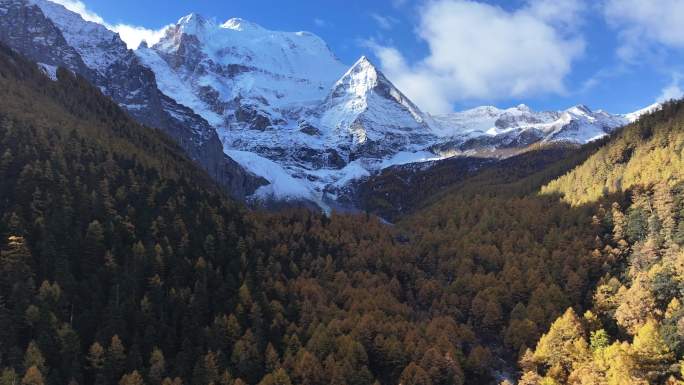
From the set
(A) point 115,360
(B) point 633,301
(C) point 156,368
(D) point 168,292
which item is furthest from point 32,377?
(B) point 633,301

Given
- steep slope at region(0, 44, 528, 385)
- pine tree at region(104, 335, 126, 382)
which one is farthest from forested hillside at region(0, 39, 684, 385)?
steep slope at region(0, 44, 528, 385)

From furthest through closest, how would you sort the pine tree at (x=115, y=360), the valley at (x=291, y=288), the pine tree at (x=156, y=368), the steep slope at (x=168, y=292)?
the valley at (x=291, y=288), the steep slope at (x=168, y=292), the pine tree at (x=156, y=368), the pine tree at (x=115, y=360)

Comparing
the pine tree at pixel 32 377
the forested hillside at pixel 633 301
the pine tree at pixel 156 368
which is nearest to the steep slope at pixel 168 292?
the pine tree at pixel 32 377

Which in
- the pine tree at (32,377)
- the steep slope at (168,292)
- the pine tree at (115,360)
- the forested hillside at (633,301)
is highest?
the forested hillside at (633,301)

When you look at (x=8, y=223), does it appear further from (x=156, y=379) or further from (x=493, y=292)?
(x=493, y=292)

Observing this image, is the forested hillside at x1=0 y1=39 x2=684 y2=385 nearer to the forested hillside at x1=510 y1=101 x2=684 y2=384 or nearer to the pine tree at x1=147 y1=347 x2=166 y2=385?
the pine tree at x1=147 y1=347 x2=166 y2=385

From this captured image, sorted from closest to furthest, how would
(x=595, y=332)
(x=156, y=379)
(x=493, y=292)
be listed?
1. (x=156, y=379)
2. (x=595, y=332)
3. (x=493, y=292)

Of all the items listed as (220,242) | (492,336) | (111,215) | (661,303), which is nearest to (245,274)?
(220,242)

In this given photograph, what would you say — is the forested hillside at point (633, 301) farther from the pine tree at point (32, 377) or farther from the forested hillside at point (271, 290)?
the pine tree at point (32, 377)

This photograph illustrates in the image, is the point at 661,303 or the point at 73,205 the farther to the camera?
the point at 73,205

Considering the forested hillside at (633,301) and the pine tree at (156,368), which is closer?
the pine tree at (156,368)

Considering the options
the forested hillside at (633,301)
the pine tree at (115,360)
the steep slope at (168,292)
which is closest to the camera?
the pine tree at (115,360)
